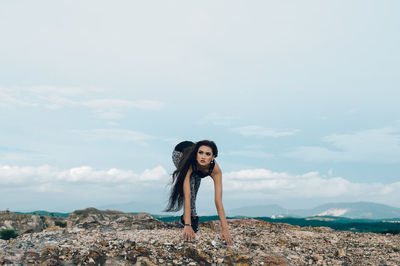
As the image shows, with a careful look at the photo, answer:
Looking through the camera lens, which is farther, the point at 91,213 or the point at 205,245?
the point at 91,213

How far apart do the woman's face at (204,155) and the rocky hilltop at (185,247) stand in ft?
8.61

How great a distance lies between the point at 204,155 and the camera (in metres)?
11.1

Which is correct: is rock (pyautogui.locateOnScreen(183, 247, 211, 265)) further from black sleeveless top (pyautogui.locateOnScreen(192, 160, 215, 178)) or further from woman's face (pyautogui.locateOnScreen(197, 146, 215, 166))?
woman's face (pyautogui.locateOnScreen(197, 146, 215, 166))

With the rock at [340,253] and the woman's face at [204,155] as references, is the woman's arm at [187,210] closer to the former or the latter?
the woman's face at [204,155]

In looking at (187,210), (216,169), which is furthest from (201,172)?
(187,210)

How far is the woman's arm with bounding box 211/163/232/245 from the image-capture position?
11.4m

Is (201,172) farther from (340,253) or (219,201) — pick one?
(340,253)

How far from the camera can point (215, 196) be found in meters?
11.6

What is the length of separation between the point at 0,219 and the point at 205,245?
85.9 ft

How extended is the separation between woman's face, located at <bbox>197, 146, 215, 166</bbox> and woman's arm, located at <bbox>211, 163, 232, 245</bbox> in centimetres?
61

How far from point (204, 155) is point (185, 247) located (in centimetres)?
290

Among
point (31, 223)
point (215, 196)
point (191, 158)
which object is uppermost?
point (191, 158)

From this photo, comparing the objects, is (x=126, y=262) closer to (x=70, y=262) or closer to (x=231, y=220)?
(x=70, y=262)

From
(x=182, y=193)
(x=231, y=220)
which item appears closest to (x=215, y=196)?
(x=182, y=193)
